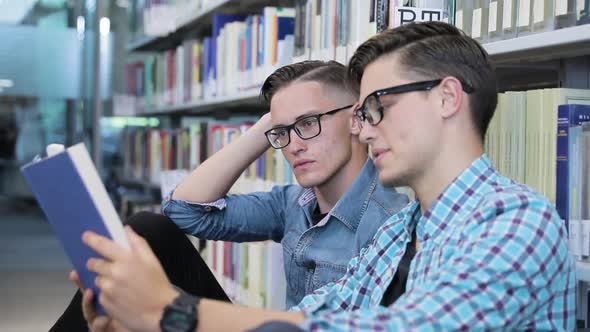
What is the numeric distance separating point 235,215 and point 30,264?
12.2ft

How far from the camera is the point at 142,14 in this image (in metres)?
5.03

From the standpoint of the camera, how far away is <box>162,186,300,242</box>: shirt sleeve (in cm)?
203

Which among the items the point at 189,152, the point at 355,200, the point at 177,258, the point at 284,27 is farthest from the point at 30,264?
the point at 355,200

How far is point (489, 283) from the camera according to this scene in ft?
3.07

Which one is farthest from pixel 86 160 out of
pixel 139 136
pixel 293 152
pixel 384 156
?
pixel 139 136

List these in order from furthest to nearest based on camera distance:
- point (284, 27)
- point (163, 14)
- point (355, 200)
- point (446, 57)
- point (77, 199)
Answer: point (163, 14), point (284, 27), point (355, 200), point (446, 57), point (77, 199)

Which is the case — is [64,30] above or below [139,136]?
above

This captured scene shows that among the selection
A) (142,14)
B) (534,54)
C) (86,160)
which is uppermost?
(142,14)

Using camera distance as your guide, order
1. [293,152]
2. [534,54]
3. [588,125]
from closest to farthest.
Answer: [588,125] → [534,54] → [293,152]

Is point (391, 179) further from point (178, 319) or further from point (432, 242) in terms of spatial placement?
point (178, 319)

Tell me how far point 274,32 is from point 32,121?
3.04 metres

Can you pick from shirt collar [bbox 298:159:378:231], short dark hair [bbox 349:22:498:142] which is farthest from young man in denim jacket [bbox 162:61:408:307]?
short dark hair [bbox 349:22:498:142]

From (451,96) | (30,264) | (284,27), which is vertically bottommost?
(30,264)

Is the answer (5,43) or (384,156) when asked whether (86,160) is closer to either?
(384,156)
